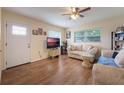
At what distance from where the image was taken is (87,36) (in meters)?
6.51

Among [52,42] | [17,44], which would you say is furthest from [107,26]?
[17,44]

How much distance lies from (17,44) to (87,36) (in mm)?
4330

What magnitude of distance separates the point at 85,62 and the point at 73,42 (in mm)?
3293

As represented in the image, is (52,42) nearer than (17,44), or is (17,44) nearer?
(17,44)

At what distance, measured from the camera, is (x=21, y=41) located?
4383 millimetres

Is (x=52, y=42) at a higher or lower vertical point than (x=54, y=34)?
lower

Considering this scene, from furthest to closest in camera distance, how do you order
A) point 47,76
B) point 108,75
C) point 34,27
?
point 34,27 → point 47,76 → point 108,75

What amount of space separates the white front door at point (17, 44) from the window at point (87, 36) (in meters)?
3.66

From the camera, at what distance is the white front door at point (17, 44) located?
12.7 feet

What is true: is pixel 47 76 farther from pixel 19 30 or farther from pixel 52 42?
pixel 52 42

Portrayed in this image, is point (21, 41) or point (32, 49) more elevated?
point (21, 41)

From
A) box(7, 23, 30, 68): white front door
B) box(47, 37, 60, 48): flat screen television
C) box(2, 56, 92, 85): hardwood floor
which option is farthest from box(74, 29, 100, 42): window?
box(7, 23, 30, 68): white front door
